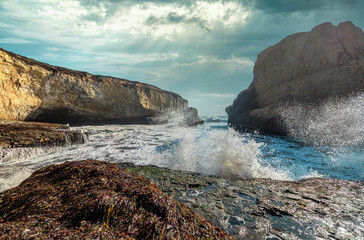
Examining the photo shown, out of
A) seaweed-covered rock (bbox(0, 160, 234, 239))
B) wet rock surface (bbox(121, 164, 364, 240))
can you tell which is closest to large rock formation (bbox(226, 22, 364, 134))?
wet rock surface (bbox(121, 164, 364, 240))

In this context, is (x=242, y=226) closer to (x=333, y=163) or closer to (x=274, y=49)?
(x=333, y=163)

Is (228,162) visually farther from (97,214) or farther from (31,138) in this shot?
(31,138)

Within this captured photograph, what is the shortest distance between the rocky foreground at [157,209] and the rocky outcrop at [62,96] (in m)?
16.2

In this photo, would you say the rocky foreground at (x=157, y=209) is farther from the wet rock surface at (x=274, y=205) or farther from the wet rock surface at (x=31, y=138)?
A: the wet rock surface at (x=31, y=138)

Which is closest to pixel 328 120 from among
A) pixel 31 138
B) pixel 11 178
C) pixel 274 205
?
pixel 274 205

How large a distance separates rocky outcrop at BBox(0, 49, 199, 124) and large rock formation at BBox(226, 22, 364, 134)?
71.7 ft

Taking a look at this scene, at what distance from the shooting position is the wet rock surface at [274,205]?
2266mm

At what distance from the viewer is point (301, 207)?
115 inches

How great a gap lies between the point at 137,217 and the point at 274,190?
342cm

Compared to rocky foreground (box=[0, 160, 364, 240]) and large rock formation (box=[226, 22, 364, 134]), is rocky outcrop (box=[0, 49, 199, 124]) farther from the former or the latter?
large rock formation (box=[226, 22, 364, 134])

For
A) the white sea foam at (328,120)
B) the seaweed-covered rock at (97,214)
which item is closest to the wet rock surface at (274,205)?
the seaweed-covered rock at (97,214)

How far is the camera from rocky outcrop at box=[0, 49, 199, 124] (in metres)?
13.4

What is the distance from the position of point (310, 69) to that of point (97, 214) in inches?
1137

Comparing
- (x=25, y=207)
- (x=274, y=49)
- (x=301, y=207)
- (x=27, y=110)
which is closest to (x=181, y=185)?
(x=301, y=207)
